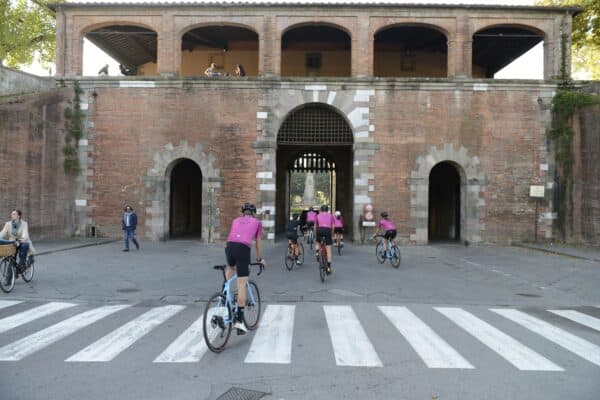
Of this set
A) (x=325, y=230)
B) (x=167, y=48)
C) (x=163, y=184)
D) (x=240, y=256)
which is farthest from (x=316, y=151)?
(x=240, y=256)

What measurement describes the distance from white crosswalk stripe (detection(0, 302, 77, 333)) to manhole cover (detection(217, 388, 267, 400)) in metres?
4.07

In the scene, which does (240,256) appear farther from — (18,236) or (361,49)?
(361,49)

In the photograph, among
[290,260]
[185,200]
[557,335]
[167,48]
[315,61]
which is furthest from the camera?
[185,200]

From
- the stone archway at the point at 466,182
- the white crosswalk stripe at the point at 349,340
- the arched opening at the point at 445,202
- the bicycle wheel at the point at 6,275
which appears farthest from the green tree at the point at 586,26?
the bicycle wheel at the point at 6,275

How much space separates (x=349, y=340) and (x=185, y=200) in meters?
21.8

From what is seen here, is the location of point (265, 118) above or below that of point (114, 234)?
above

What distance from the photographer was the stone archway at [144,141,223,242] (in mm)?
19438

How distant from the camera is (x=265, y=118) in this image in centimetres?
1941

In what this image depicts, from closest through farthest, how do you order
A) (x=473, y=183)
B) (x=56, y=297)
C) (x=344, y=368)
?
(x=344, y=368) < (x=56, y=297) < (x=473, y=183)

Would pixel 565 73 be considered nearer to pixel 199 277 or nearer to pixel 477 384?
pixel 199 277

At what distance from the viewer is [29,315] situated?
7141 mm

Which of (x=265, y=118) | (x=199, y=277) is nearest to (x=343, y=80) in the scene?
(x=265, y=118)

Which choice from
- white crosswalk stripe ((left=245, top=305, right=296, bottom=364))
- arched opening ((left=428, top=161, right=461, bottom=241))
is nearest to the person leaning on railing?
white crosswalk stripe ((left=245, top=305, right=296, bottom=364))

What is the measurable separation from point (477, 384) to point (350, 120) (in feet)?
52.6
